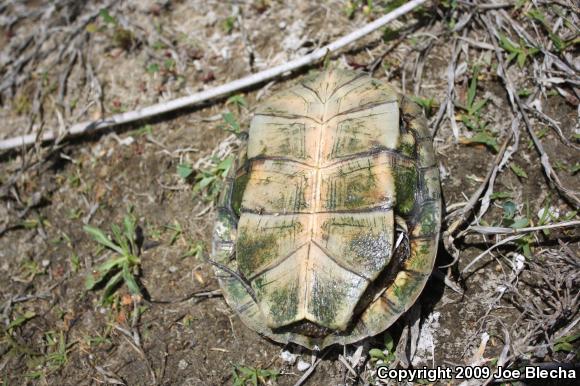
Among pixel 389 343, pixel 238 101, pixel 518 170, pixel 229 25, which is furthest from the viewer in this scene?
pixel 229 25

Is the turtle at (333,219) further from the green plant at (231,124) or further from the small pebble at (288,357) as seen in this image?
the green plant at (231,124)

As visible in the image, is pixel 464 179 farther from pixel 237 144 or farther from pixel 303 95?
pixel 237 144

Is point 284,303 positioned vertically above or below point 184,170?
above

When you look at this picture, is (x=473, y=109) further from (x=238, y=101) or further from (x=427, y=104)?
(x=238, y=101)

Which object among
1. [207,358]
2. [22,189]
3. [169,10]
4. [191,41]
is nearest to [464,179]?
[207,358]

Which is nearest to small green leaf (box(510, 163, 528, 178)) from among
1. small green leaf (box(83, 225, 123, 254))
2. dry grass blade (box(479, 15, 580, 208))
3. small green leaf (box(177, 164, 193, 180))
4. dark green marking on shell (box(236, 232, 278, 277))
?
dry grass blade (box(479, 15, 580, 208))

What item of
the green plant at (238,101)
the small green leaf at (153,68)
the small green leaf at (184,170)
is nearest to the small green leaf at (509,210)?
the green plant at (238,101)

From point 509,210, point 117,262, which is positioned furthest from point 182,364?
point 509,210
